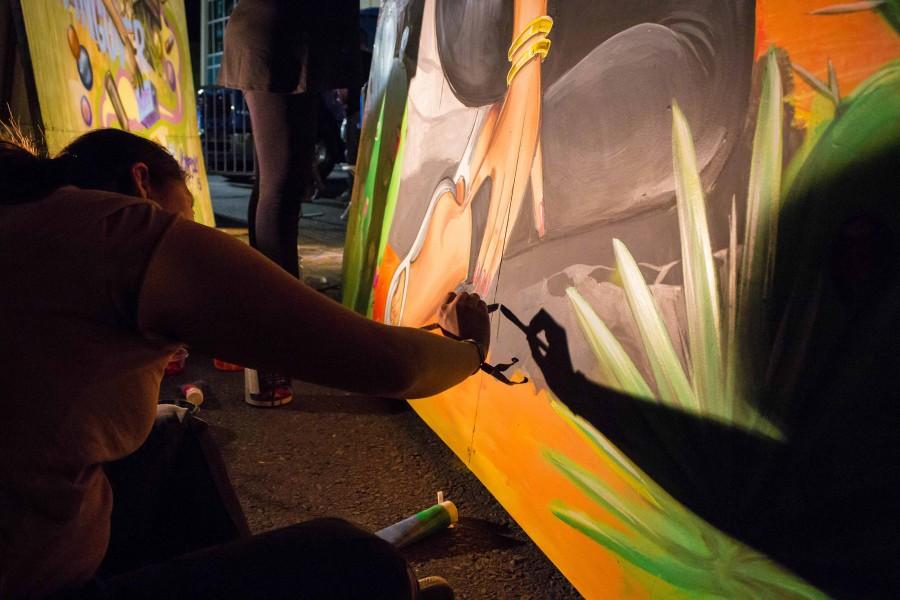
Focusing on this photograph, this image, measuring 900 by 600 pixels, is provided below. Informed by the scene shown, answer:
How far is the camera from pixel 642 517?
4.16 feet

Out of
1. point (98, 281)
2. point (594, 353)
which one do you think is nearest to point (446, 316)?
point (594, 353)

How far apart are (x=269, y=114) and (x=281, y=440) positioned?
1.10 m

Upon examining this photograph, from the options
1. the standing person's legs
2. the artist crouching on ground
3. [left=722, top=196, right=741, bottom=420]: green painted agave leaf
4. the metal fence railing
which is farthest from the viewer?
the metal fence railing

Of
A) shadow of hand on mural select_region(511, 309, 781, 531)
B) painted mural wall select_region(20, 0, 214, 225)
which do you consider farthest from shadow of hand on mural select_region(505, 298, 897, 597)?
painted mural wall select_region(20, 0, 214, 225)

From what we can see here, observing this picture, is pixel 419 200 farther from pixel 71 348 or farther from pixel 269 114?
pixel 71 348

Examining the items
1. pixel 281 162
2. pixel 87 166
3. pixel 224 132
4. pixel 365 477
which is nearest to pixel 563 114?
pixel 87 166

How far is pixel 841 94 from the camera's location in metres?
0.95

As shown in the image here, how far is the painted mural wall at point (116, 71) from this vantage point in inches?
145

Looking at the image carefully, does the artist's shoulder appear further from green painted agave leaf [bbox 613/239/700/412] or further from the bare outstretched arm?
green painted agave leaf [bbox 613/239/700/412]

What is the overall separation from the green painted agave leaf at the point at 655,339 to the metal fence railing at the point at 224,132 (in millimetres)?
10249

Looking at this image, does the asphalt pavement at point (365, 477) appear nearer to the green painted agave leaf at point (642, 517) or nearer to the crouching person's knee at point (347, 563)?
the green painted agave leaf at point (642, 517)

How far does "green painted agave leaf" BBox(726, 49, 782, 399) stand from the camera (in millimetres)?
1036

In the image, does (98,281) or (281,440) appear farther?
(281,440)

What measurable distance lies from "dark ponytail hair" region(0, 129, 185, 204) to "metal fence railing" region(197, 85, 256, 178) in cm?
1023
